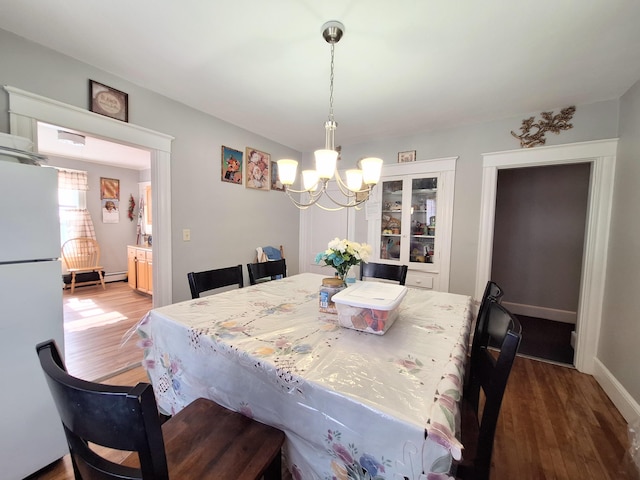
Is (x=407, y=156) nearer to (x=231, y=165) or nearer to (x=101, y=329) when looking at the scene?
(x=231, y=165)

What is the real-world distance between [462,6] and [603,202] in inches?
82.7

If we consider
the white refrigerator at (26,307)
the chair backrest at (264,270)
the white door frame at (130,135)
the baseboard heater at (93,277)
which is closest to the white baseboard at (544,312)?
the chair backrest at (264,270)

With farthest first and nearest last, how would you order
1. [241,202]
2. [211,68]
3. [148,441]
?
[241,202], [211,68], [148,441]

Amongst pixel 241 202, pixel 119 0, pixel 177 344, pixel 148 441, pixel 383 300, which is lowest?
pixel 177 344

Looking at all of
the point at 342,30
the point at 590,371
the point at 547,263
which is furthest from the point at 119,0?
the point at 547,263

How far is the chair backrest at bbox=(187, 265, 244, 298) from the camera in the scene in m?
1.67

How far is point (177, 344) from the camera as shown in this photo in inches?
47.0

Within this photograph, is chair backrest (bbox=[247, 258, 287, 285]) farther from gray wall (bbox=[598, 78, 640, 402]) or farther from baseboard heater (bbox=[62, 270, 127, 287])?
baseboard heater (bbox=[62, 270, 127, 287])

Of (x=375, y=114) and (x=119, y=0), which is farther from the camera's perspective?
(x=375, y=114)

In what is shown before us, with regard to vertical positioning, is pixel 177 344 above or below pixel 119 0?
below

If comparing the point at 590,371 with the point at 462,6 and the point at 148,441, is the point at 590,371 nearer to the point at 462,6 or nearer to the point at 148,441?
the point at 462,6

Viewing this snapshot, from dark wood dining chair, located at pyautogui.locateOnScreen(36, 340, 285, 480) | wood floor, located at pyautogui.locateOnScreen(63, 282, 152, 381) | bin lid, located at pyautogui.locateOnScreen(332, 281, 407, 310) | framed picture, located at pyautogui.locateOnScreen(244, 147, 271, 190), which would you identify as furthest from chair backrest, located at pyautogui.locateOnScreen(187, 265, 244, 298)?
framed picture, located at pyautogui.locateOnScreen(244, 147, 271, 190)

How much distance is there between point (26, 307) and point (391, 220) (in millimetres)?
3077

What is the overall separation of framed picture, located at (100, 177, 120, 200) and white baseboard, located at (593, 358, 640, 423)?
23.4 ft
